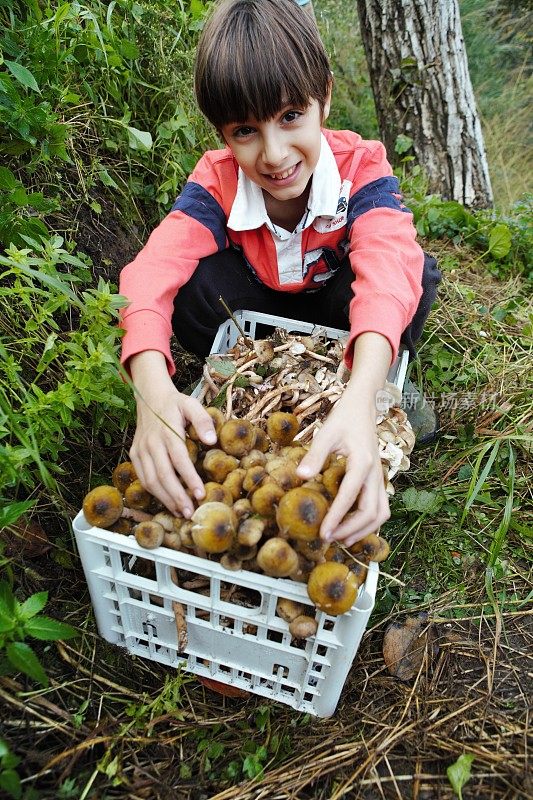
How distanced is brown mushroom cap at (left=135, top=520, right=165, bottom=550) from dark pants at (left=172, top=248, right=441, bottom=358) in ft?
3.60

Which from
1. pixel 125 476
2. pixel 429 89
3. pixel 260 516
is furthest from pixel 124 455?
pixel 429 89

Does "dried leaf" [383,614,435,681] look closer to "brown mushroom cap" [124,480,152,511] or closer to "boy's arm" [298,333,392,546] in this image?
"boy's arm" [298,333,392,546]

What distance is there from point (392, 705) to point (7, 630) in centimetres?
104

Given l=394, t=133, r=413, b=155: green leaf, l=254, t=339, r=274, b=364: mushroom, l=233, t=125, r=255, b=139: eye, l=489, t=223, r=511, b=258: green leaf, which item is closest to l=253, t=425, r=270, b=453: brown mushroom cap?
l=254, t=339, r=274, b=364: mushroom

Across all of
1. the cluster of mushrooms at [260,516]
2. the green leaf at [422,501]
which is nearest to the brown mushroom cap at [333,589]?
the cluster of mushrooms at [260,516]

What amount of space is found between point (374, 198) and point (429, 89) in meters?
1.92

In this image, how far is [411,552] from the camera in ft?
6.75

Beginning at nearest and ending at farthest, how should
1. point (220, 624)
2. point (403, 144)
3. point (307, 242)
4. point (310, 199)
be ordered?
point (220, 624) → point (310, 199) → point (307, 242) → point (403, 144)

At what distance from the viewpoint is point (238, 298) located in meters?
2.43

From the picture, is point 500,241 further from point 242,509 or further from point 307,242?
point 242,509

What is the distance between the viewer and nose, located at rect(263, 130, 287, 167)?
1.82 meters

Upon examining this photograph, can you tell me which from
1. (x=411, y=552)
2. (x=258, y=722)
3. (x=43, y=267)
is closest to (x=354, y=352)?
(x=411, y=552)

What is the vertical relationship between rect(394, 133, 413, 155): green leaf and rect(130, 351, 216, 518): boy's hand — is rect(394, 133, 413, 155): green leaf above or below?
below

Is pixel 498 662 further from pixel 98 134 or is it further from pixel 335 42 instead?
pixel 335 42
